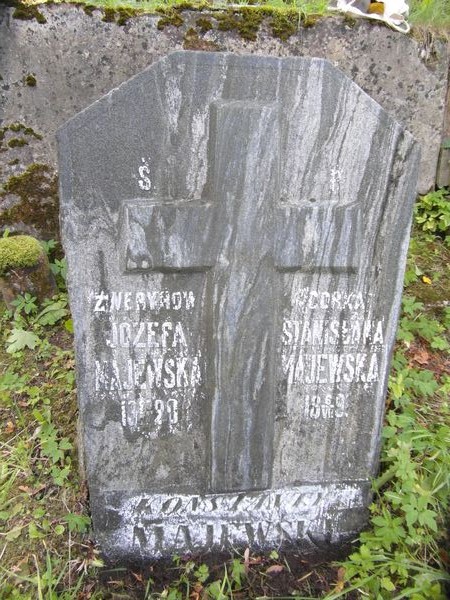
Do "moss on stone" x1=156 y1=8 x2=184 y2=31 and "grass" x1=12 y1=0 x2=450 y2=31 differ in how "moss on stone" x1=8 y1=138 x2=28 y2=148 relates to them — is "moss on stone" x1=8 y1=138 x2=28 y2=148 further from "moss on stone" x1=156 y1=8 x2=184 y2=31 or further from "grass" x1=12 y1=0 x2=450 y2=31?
"moss on stone" x1=156 y1=8 x2=184 y2=31

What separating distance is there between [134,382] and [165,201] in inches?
27.9

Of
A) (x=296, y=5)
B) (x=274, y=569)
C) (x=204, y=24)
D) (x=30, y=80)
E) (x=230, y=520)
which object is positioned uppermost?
(x=296, y=5)

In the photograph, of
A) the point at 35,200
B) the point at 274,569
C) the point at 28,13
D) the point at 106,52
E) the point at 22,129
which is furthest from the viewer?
the point at 35,200

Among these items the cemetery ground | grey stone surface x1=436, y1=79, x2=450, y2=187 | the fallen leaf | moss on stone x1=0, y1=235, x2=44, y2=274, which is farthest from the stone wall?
the fallen leaf

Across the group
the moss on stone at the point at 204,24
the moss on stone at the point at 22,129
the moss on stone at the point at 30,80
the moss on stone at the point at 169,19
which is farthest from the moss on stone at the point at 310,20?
the moss on stone at the point at 22,129

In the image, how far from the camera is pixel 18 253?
3066 millimetres

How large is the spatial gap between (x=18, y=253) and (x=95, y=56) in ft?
4.33

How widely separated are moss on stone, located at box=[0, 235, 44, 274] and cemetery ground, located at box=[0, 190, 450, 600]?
0.71 m

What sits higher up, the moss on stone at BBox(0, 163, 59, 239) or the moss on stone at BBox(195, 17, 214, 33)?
the moss on stone at BBox(195, 17, 214, 33)

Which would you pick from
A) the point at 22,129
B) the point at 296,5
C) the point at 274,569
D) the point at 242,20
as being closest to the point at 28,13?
the point at 22,129

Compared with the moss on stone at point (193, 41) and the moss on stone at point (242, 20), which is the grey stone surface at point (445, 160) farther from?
the moss on stone at point (193, 41)

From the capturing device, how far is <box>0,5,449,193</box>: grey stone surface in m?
3.04

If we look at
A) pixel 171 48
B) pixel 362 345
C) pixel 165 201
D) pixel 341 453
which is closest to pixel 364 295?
pixel 362 345

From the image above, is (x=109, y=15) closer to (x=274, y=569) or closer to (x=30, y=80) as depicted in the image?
(x=30, y=80)
